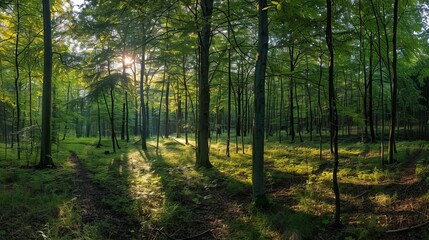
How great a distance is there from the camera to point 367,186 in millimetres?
7422

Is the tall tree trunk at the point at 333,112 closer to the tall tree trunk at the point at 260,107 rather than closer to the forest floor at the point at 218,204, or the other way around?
the forest floor at the point at 218,204

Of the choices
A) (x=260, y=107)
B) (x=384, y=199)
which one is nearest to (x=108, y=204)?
(x=260, y=107)

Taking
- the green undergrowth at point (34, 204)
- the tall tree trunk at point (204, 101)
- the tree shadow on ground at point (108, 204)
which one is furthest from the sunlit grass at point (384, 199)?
the tall tree trunk at point (204, 101)

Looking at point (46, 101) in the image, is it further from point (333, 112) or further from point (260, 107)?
point (333, 112)

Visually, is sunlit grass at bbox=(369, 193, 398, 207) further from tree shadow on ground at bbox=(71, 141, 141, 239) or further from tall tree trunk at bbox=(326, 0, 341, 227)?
tree shadow on ground at bbox=(71, 141, 141, 239)

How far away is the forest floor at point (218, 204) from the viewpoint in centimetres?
535

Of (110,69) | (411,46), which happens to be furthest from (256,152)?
(110,69)

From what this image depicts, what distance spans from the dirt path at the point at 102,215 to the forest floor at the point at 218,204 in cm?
2

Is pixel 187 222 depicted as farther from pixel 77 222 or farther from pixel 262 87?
pixel 262 87

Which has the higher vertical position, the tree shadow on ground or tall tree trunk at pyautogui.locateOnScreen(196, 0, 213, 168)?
tall tree trunk at pyautogui.locateOnScreen(196, 0, 213, 168)

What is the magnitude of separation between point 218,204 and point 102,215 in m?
2.88

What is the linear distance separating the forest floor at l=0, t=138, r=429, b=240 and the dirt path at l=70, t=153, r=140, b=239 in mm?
21

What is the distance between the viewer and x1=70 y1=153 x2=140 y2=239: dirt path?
5641 mm

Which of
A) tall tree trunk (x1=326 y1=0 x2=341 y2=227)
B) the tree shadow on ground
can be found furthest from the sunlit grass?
the tree shadow on ground
